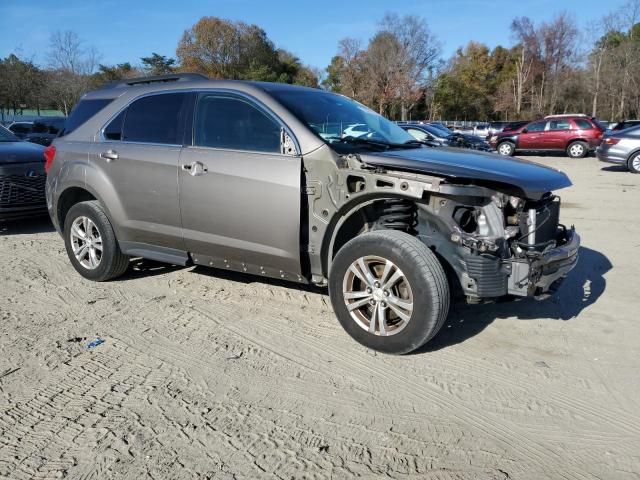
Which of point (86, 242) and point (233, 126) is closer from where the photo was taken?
point (233, 126)

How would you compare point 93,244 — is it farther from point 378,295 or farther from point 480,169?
point 480,169

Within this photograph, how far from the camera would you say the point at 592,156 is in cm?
2203

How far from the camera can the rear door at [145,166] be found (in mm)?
4570

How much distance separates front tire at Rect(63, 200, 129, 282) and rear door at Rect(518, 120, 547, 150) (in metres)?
20.6

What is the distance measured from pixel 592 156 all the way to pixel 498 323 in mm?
20810

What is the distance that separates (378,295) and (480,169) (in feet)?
3.63

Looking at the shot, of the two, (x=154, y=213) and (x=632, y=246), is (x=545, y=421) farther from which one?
(x=632, y=246)

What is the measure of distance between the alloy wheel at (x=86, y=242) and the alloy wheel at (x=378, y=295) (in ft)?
9.22

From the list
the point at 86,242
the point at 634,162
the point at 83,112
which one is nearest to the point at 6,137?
the point at 83,112

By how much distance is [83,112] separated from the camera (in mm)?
5555

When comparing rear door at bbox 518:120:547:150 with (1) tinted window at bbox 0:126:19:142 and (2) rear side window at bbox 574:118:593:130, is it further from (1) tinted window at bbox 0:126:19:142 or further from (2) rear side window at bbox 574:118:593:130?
(1) tinted window at bbox 0:126:19:142

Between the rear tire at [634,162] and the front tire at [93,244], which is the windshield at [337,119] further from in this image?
the rear tire at [634,162]

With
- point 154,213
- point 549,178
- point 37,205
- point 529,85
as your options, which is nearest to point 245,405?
point 154,213

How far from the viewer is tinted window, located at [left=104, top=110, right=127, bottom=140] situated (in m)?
5.01
